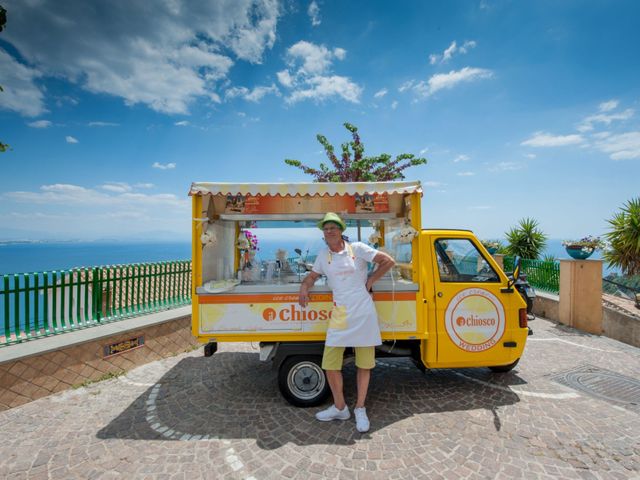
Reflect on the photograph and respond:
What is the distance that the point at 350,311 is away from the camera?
330cm

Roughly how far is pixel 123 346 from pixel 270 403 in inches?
109

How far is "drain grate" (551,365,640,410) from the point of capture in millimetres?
3883

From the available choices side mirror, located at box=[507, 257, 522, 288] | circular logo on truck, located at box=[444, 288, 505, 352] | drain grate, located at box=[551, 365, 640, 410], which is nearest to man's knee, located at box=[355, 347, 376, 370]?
circular logo on truck, located at box=[444, 288, 505, 352]

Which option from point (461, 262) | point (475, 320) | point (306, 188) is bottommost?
point (475, 320)

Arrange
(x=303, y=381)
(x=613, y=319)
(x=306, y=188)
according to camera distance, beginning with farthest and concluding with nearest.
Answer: (x=613, y=319) → (x=303, y=381) → (x=306, y=188)

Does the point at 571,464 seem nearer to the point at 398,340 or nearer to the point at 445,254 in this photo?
the point at 398,340

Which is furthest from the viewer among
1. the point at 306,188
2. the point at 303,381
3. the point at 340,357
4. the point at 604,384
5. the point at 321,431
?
the point at 604,384

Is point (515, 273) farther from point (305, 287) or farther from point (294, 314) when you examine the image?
point (294, 314)

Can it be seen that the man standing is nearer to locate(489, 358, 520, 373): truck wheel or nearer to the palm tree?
locate(489, 358, 520, 373): truck wheel

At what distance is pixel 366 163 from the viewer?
14.3 meters

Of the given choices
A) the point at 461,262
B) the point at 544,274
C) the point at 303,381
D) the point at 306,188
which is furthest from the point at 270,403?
the point at 544,274

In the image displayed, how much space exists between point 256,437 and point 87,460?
5.11 feet

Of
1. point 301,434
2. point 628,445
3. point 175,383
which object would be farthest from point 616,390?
point 175,383

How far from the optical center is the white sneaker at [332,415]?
3.40 m
